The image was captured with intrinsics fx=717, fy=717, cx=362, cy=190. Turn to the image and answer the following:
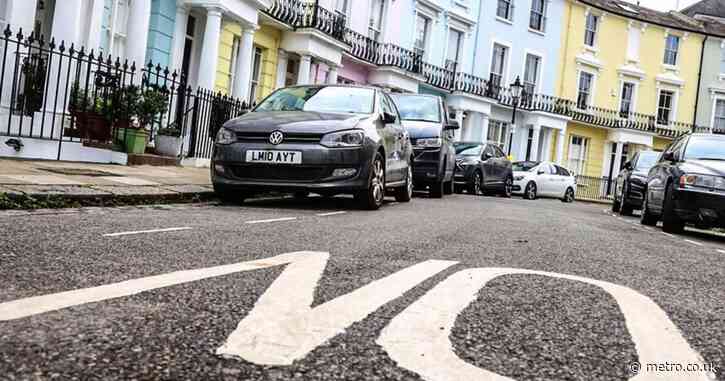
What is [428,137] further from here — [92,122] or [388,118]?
[92,122]

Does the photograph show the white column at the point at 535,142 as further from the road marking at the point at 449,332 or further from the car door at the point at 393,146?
the road marking at the point at 449,332

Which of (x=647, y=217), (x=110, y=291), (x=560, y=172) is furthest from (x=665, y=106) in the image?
(x=110, y=291)

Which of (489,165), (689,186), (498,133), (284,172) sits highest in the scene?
(498,133)

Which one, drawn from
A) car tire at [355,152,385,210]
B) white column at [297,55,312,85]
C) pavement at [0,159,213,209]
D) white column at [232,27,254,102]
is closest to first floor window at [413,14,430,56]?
white column at [297,55,312,85]

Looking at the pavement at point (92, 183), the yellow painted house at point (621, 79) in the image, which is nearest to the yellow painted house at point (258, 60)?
the pavement at point (92, 183)

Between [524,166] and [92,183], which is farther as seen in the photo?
[524,166]

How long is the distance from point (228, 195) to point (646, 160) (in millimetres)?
11185

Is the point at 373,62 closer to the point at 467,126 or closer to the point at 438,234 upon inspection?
the point at 467,126

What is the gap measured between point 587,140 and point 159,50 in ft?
96.5

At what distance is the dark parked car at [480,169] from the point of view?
19703 millimetres

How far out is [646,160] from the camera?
16.3m

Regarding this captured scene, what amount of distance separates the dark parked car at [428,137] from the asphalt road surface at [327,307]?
766cm

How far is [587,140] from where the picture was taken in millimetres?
40062

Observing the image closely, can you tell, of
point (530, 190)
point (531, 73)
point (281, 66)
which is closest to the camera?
point (281, 66)
